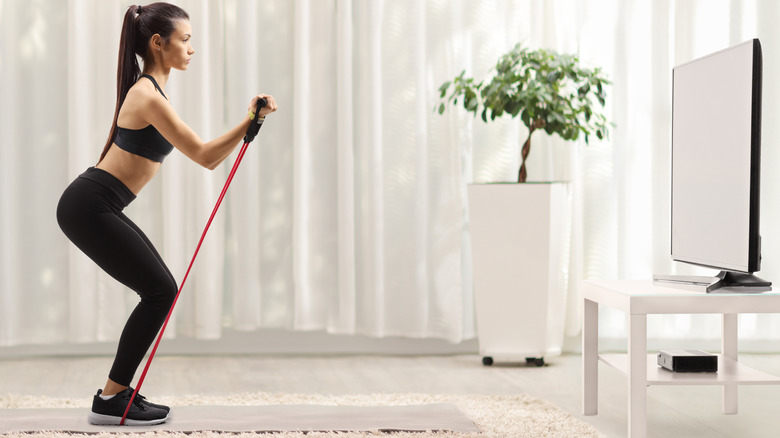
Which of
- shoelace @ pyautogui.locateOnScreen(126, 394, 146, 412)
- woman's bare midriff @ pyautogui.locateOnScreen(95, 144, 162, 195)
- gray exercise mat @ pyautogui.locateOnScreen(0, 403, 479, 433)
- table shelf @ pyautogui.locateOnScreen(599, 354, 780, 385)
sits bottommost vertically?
gray exercise mat @ pyautogui.locateOnScreen(0, 403, 479, 433)

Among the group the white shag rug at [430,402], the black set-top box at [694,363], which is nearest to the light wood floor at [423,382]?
the white shag rug at [430,402]

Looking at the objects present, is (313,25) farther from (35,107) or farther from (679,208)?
(679,208)

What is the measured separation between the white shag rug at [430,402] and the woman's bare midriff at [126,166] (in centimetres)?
68

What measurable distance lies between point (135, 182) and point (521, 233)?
5.45 ft

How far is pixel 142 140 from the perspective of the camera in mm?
2289

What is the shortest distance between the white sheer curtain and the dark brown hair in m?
1.31

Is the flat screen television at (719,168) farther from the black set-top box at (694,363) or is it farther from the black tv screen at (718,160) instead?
the black set-top box at (694,363)

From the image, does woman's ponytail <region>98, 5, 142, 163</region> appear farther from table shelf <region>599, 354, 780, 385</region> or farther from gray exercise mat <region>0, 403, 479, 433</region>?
table shelf <region>599, 354, 780, 385</region>

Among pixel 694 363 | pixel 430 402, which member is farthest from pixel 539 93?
pixel 694 363

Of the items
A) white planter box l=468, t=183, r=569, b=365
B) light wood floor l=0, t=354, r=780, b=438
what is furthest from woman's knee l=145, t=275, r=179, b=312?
white planter box l=468, t=183, r=569, b=365

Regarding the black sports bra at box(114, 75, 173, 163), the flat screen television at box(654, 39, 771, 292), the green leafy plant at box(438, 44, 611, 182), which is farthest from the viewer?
the green leafy plant at box(438, 44, 611, 182)

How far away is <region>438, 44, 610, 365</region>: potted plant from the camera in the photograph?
3.39m

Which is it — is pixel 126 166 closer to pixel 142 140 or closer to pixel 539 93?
pixel 142 140

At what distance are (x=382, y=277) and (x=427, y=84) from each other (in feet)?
2.89
